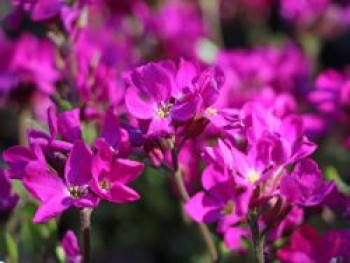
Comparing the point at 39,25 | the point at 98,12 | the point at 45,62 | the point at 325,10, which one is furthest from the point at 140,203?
the point at 39,25

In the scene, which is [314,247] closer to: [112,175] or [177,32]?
[112,175]

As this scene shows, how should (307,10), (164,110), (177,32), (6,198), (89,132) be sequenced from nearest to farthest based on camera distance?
(164,110) → (6,198) → (89,132) → (177,32) → (307,10)

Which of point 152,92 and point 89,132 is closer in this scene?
point 152,92

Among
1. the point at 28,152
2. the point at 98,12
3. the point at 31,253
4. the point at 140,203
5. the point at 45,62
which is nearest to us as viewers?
the point at 28,152

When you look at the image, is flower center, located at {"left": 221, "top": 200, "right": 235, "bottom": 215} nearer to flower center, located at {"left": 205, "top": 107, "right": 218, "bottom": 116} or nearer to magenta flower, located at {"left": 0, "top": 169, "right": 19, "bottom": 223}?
flower center, located at {"left": 205, "top": 107, "right": 218, "bottom": 116}

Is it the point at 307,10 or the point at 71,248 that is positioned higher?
the point at 71,248

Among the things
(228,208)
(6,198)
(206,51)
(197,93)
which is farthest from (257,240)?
(206,51)

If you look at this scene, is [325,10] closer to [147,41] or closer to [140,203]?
[147,41]
